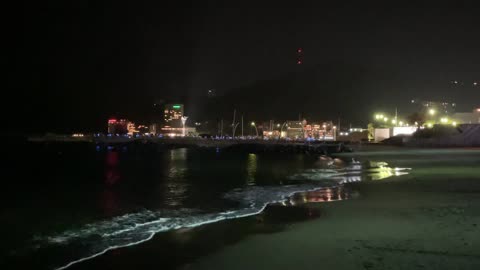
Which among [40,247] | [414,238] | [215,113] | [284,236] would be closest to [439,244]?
[414,238]

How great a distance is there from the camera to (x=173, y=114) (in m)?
189

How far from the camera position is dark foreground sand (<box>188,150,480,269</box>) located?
24.9 feet

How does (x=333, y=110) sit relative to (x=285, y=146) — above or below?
above

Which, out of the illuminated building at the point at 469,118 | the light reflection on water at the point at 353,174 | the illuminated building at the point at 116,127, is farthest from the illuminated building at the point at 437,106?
the illuminated building at the point at 116,127

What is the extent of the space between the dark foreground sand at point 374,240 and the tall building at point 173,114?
175 m

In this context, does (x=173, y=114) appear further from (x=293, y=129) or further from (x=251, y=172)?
(x=251, y=172)

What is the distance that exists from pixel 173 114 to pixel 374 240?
601 ft

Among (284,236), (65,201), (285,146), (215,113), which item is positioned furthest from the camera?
(215,113)

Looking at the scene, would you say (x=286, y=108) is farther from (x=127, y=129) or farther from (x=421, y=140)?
(x=421, y=140)

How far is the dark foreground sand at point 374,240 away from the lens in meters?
7.59

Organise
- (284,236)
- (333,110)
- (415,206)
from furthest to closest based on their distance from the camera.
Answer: (333,110)
(415,206)
(284,236)

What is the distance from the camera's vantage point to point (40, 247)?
1006 cm

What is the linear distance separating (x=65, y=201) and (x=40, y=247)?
871 centimetres

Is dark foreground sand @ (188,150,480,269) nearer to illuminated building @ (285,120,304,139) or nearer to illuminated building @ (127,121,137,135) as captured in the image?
illuminated building @ (285,120,304,139)
